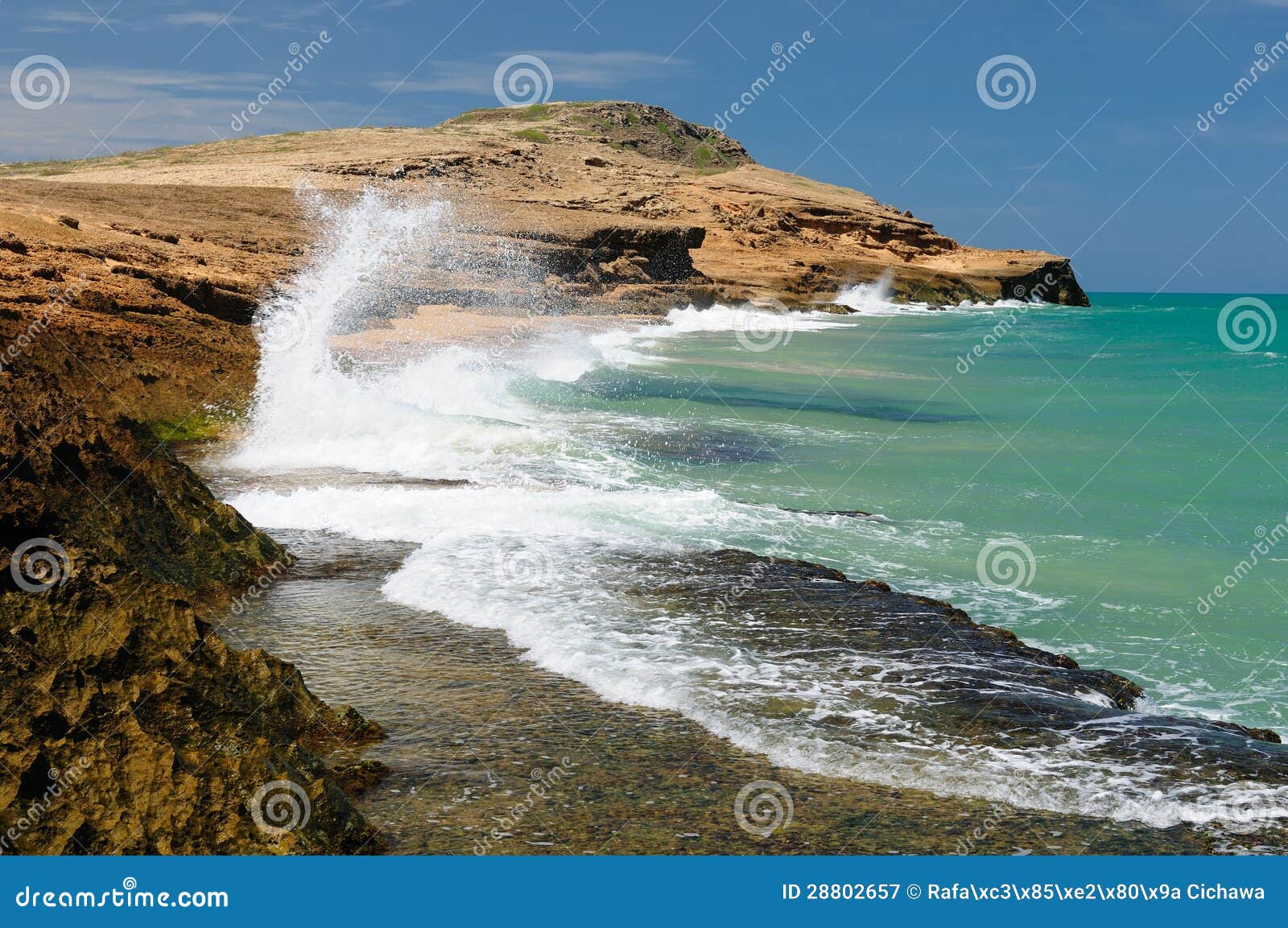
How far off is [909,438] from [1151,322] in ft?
218

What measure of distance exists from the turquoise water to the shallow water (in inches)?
2.3

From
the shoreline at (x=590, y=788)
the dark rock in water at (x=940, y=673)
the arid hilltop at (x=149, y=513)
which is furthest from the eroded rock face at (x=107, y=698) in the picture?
the dark rock in water at (x=940, y=673)

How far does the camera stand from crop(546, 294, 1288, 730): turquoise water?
8.38m

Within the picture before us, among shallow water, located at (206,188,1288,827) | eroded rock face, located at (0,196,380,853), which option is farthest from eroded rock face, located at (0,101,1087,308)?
eroded rock face, located at (0,196,380,853)

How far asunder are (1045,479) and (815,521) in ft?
17.3

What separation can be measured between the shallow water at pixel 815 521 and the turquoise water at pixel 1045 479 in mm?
57

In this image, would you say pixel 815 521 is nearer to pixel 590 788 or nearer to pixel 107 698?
pixel 590 788

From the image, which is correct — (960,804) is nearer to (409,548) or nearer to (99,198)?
(409,548)

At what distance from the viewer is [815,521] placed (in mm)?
11102

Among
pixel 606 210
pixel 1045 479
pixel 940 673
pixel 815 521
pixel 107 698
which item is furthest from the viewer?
pixel 606 210

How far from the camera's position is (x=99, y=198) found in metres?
25.3

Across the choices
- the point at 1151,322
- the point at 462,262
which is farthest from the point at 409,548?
the point at 1151,322

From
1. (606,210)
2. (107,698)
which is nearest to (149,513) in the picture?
(107,698)

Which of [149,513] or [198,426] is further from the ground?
[198,426]
